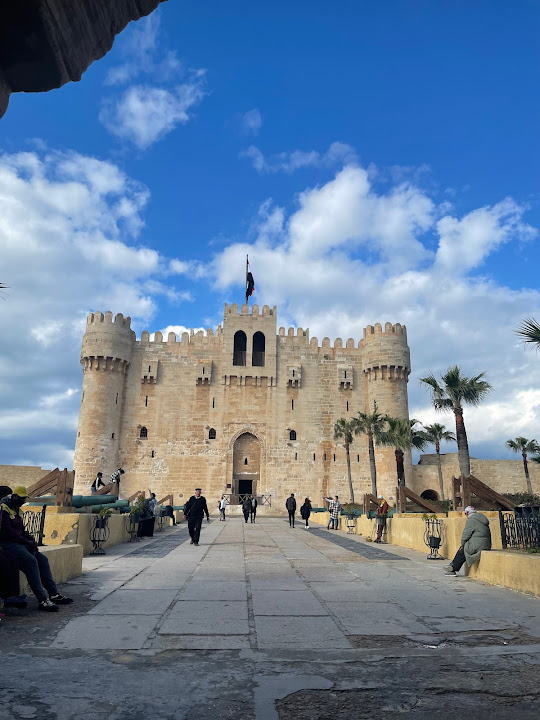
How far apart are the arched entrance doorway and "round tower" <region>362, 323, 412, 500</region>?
8181mm

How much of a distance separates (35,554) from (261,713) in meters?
3.26

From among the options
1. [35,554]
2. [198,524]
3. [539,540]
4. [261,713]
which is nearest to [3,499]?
[35,554]

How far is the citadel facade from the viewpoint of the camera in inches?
1417

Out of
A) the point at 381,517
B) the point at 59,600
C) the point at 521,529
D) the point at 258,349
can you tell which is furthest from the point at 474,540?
the point at 258,349

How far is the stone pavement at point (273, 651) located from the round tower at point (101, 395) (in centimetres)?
2957

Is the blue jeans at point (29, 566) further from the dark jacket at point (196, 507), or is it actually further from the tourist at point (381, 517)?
the tourist at point (381, 517)

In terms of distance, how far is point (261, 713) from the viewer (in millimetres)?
2531

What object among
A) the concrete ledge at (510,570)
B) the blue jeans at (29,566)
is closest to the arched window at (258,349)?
the concrete ledge at (510,570)

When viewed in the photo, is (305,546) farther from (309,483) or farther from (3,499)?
(309,483)

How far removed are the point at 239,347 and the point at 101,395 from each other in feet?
33.3

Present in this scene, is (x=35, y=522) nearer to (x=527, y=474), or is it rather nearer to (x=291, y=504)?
(x=291, y=504)

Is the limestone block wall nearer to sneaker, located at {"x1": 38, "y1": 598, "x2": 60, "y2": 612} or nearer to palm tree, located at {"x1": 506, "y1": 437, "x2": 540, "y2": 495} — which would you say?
palm tree, located at {"x1": 506, "y1": 437, "x2": 540, "y2": 495}

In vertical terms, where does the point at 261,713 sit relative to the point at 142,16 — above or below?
below

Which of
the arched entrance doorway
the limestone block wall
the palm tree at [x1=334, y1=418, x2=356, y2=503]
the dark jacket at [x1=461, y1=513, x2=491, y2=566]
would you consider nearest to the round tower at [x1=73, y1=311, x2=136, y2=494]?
the arched entrance doorway
